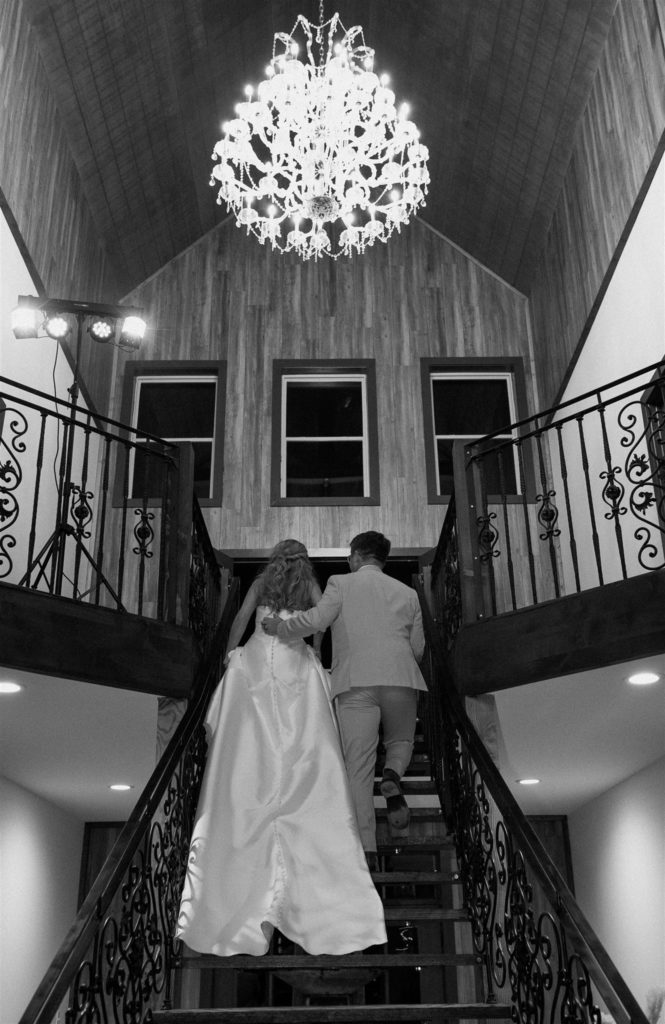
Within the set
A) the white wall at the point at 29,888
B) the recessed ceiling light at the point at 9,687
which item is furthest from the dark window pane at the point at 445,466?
the recessed ceiling light at the point at 9,687

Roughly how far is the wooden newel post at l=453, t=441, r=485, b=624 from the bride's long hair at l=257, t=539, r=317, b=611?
0.94 m

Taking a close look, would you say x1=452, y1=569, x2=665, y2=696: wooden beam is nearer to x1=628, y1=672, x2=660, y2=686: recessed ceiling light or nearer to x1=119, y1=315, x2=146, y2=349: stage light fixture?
x1=628, y1=672, x2=660, y2=686: recessed ceiling light

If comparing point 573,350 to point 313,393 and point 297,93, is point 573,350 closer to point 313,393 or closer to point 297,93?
point 313,393

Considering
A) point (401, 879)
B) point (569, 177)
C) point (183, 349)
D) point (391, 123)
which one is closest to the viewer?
point (401, 879)

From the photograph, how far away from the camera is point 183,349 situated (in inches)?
385

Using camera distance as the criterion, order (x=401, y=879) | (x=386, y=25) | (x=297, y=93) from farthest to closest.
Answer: (x=386, y=25)
(x=297, y=93)
(x=401, y=879)

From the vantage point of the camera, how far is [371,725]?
16.6 ft

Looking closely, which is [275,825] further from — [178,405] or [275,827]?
[178,405]

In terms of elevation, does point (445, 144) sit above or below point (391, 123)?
above

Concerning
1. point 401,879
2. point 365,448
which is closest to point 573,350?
point 365,448

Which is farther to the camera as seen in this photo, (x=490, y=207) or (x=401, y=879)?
(x=490, y=207)

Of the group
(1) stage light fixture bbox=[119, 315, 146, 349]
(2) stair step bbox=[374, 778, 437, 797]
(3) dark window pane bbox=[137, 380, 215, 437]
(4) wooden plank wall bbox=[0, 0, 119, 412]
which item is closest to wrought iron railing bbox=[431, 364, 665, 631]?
(2) stair step bbox=[374, 778, 437, 797]

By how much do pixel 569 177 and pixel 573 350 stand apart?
1.48 meters

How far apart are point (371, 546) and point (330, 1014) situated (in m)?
2.63
